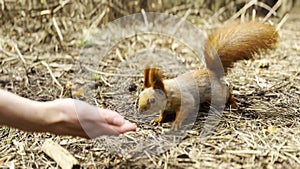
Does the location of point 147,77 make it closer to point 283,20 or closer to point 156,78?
point 156,78

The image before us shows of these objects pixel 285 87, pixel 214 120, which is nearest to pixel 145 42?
pixel 285 87

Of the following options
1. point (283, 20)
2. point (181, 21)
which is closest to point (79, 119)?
point (181, 21)

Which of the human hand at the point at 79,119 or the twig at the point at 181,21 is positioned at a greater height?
the twig at the point at 181,21

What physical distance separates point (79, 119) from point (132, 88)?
1.07 meters

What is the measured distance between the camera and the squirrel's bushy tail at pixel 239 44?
7.12 feet

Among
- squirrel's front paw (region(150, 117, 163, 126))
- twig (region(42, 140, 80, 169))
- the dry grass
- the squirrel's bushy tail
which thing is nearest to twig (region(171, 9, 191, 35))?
the dry grass

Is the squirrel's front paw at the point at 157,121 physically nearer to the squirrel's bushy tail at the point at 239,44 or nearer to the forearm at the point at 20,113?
the squirrel's bushy tail at the point at 239,44

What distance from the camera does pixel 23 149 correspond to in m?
1.89

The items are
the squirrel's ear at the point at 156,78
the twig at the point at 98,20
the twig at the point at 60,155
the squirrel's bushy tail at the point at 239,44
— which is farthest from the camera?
the twig at the point at 98,20

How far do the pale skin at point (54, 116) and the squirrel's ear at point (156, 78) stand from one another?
43 cm

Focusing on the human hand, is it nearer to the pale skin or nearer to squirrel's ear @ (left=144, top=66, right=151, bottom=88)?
the pale skin

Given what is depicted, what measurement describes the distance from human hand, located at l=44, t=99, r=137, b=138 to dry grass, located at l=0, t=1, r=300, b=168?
210 mm

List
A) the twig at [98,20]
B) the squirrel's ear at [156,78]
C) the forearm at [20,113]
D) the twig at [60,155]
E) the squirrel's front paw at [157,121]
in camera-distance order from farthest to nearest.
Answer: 1. the twig at [98,20]
2. the squirrel's front paw at [157,121]
3. the squirrel's ear at [156,78]
4. the twig at [60,155]
5. the forearm at [20,113]

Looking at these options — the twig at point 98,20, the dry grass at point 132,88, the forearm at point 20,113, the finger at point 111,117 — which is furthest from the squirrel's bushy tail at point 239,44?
the twig at point 98,20
